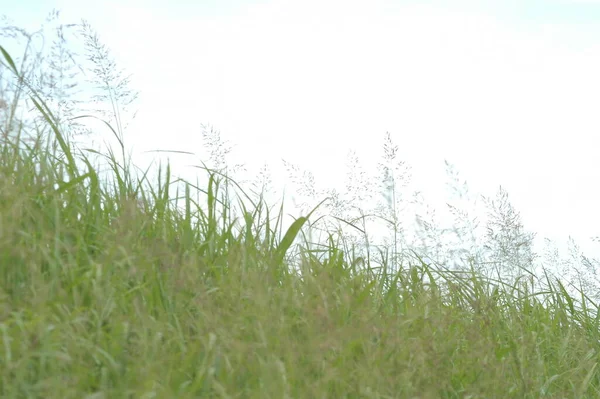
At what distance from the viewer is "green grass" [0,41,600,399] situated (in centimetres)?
191

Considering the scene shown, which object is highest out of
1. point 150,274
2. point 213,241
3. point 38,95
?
point 38,95

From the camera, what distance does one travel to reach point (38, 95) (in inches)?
121

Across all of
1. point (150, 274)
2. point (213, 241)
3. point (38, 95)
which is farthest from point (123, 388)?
point (38, 95)

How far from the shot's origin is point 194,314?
238cm

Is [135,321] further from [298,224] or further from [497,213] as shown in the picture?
[497,213]

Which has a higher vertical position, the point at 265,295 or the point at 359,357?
the point at 265,295

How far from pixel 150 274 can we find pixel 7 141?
3.48 feet

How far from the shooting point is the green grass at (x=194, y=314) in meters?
1.91

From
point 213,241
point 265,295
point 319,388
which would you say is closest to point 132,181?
point 213,241

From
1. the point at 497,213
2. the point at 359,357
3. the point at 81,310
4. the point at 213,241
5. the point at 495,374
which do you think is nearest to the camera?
the point at 81,310

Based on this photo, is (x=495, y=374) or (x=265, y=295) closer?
(x=265, y=295)

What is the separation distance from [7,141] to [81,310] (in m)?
1.11

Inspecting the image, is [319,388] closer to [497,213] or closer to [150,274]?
[150,274]

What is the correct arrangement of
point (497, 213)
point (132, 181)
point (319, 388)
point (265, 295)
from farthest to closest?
1. point (497, 213)
2. point (132, 181)
3. point (265, 295)
4. point (319, 388)
